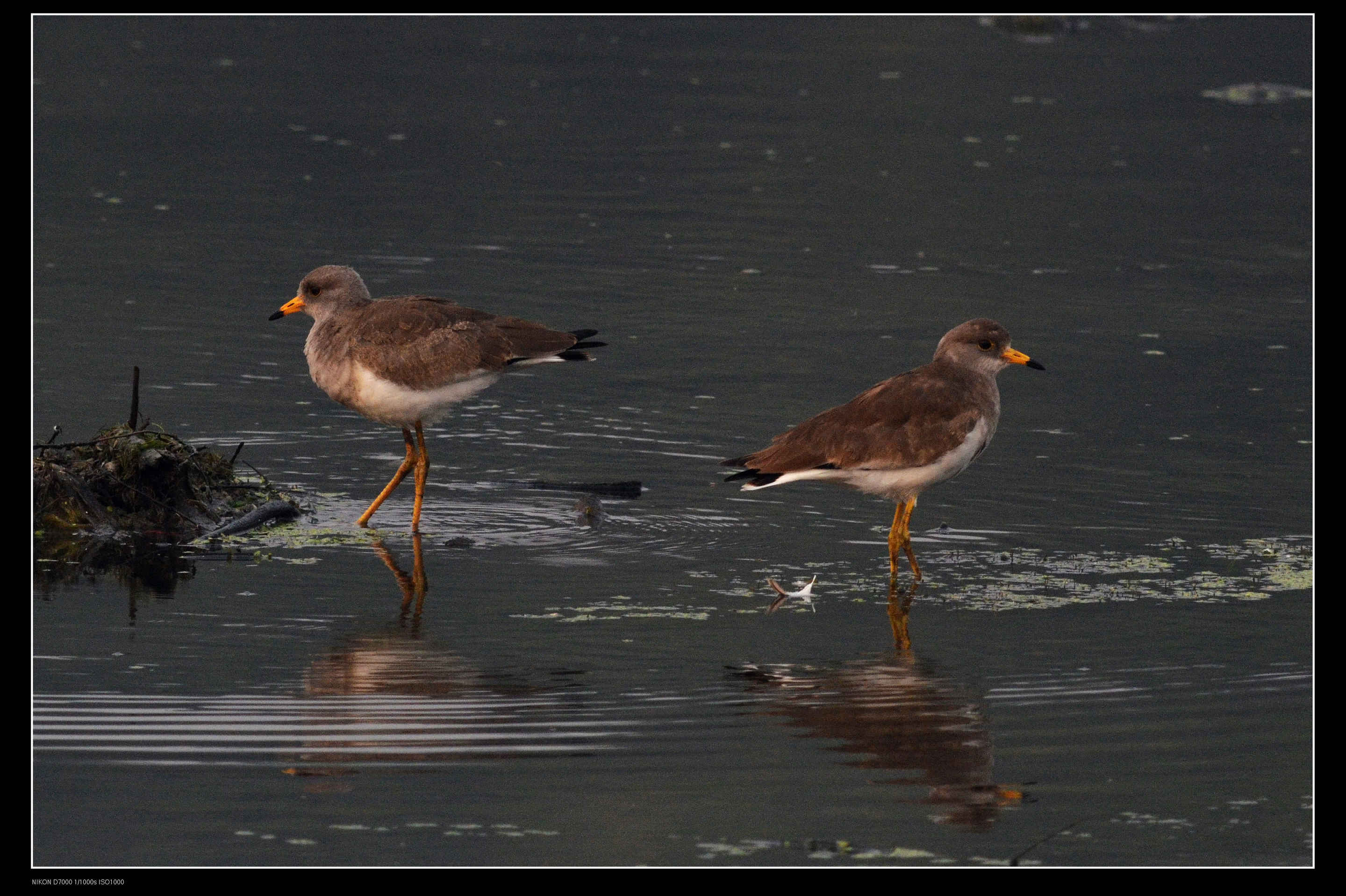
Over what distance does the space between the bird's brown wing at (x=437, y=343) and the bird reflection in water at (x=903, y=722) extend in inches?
141

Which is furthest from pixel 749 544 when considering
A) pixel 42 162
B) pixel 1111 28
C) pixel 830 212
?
pixel 1111 28

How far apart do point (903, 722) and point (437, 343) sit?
4.78m

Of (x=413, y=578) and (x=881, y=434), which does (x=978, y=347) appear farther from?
(x=413, y=578)

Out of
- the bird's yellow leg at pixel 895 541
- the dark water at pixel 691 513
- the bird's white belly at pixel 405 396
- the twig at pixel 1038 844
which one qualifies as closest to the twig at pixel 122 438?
the dark water at pixel 691 513

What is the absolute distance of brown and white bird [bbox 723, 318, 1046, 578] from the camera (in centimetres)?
1111

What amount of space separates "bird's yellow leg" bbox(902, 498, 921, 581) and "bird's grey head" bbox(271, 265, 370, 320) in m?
3.97

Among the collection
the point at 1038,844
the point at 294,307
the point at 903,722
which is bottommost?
the point at 1038,844

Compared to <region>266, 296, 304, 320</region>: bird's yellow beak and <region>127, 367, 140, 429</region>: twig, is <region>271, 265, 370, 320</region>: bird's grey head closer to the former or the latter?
<region>266, 296, 304, 320</region>: bird's yellow beak

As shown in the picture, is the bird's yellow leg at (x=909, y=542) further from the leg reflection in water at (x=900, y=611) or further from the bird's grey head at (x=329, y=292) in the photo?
the bird's grey head at (x=329, y=292)

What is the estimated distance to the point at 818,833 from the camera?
767cm

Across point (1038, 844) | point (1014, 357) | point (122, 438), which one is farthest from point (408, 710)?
point (1014, 357)

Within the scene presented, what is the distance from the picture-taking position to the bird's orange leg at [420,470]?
1247 cm

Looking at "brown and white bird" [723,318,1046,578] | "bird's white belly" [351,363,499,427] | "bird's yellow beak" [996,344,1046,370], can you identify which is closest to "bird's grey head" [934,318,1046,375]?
"bird's yellow beak" [996,344,1046,370]

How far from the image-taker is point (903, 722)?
29.5 feet
